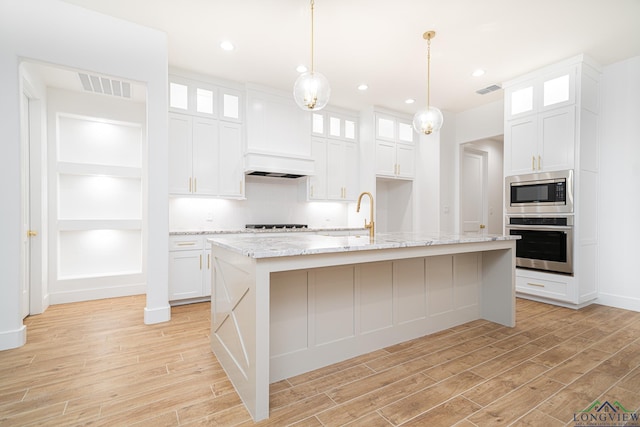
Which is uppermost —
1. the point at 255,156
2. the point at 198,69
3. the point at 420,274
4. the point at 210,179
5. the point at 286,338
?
the point at 198,69

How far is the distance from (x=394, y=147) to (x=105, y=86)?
436cm

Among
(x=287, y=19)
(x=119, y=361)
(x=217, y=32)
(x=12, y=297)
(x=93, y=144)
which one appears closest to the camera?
(x=119, y=361)

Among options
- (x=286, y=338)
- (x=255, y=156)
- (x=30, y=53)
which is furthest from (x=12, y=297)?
(x=255, y=156)

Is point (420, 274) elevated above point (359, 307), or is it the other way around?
point (420, 274)

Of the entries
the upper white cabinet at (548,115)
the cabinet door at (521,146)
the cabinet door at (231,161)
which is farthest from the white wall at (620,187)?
the cabinet door at (231,161)

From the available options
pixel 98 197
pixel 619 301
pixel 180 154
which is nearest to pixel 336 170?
pixel 180 154

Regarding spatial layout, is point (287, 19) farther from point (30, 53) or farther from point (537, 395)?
point (537, 395)

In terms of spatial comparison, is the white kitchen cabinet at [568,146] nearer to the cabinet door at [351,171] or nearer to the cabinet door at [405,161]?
the cabinet door at [405,161]

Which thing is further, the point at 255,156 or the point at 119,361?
the point at 255,156

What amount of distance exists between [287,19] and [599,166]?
4.19m

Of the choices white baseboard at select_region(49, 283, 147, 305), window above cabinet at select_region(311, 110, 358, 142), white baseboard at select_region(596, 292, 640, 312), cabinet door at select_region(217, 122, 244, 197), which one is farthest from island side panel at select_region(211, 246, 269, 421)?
white baseboard at select_region(596, 292, 640, 312)

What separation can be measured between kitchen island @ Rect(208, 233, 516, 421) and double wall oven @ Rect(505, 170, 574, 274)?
133cm

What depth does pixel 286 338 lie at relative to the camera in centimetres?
204

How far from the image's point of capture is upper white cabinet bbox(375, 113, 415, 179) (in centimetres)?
541
